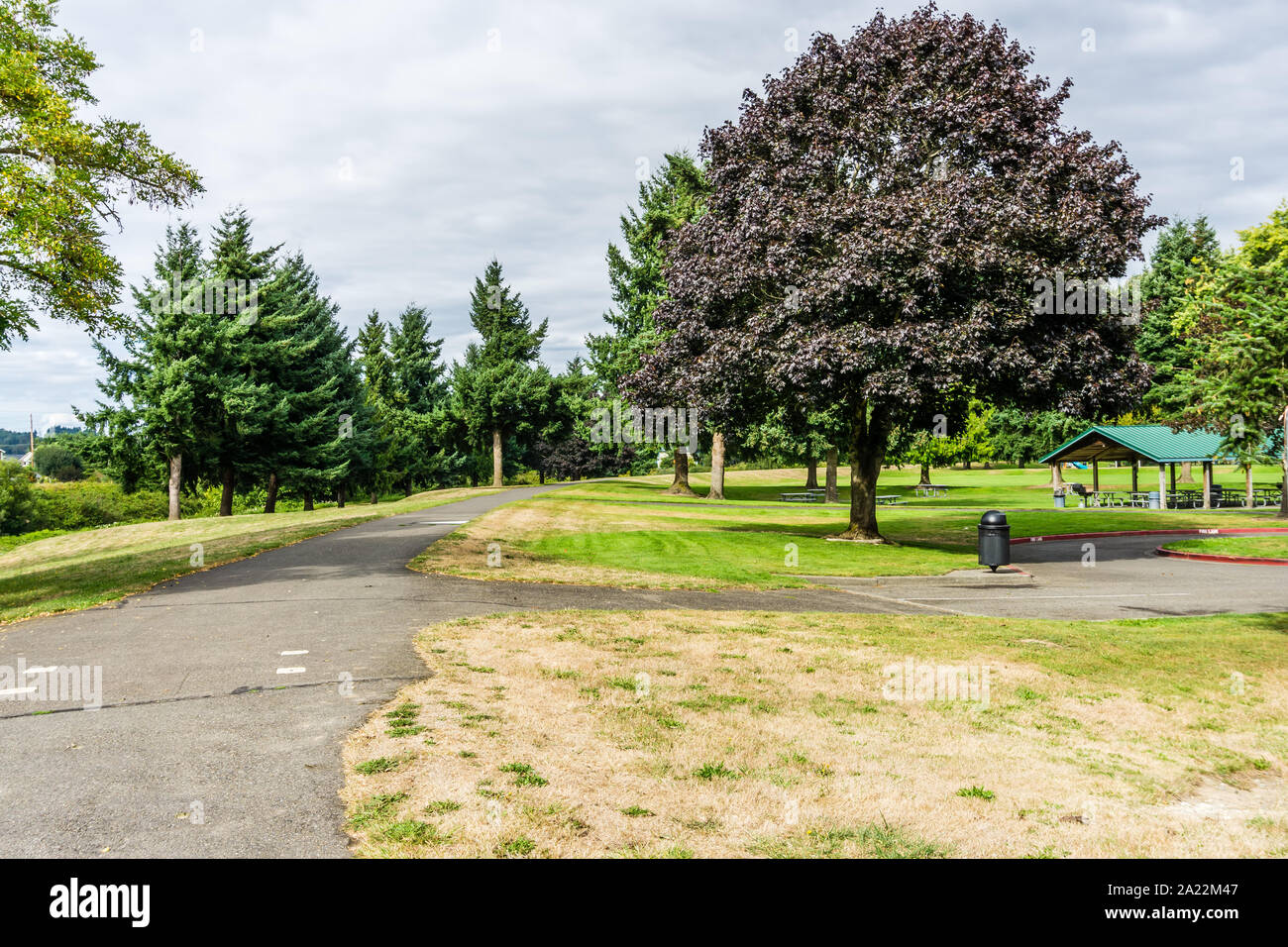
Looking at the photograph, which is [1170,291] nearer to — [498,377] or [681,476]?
[681,476]

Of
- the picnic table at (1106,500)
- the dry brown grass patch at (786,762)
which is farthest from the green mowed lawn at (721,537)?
the dry brown grass patch at (786,762)

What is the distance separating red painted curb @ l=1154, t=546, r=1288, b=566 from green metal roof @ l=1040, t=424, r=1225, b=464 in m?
21.9

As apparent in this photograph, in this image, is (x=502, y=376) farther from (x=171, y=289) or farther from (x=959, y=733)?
(x=959, y=733)

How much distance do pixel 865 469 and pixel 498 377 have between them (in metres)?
41.1

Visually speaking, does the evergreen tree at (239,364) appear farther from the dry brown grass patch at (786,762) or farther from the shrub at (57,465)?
the shrub at (57,465)

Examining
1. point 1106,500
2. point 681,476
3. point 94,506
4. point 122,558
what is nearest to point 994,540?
point 122,558

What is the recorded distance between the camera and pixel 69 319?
1502 centimetres

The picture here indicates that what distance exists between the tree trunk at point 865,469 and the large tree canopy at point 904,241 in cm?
8

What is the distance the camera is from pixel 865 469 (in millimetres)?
24859

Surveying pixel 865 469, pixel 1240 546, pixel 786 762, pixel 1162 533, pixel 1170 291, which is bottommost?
pixel 1162 533

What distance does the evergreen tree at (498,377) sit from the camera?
60.3 metres

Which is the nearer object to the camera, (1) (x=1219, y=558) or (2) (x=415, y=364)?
(1) (x=1219, y=558)

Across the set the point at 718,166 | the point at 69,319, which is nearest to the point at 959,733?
the point at 69,319

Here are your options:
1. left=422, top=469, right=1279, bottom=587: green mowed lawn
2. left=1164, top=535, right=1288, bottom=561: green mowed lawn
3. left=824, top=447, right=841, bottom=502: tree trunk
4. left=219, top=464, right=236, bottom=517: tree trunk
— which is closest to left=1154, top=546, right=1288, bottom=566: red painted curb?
left=1164, top=535, right=1288, bottom=561: green mowed lawn
